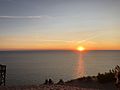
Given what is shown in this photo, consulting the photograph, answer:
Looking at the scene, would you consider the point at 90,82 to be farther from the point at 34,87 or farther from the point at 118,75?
the point at 34,87

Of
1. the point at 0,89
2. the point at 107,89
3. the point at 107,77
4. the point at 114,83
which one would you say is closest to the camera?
the point at 0,89

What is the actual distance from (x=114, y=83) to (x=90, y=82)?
8.31 feet

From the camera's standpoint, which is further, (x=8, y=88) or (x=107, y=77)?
(x=107, y=77)

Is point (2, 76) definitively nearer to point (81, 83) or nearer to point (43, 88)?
point (81, 83)

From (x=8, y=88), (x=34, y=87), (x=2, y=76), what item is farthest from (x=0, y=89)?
(x=2, y=76)

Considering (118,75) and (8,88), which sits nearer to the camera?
(8,88)

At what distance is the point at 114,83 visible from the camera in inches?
922

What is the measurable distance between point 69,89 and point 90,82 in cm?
872

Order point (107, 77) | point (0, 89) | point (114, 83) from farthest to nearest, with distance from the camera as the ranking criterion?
point (107, 77)
point (114, 83)
point (0, 89)

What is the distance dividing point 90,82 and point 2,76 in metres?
8.39

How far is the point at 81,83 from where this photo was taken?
83.2 feet

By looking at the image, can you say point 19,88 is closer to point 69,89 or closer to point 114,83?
point 69,89

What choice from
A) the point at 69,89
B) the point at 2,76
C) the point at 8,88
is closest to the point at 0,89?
the point at 8,88

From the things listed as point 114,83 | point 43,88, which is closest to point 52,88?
point 43,88
